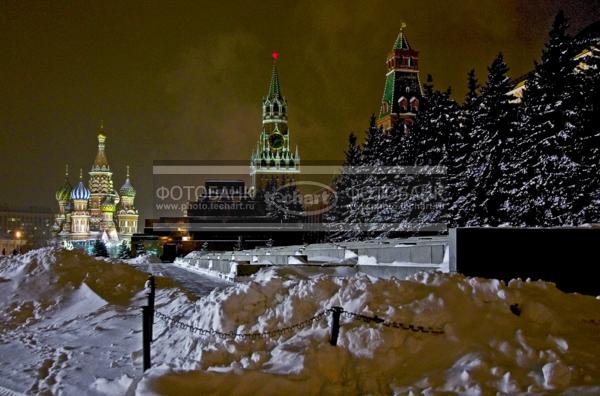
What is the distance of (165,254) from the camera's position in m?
74.5

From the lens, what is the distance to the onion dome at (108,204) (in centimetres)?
15338

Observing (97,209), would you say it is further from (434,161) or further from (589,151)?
(589,151)

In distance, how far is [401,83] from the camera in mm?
118375

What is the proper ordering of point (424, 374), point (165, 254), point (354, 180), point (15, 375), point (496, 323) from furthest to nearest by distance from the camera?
point (165, 254) → point (354, 180) → point (15, 375) → point (496, 323) → point (424, 374)

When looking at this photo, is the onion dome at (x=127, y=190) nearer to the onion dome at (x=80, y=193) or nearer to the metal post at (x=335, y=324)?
the onion dome at (x=80, y=193)

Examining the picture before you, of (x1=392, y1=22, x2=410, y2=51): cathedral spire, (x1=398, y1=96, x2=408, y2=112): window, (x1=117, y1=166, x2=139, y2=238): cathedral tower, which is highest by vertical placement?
(x1=392, y1=22, x2=410, y2=51): cathedral spire

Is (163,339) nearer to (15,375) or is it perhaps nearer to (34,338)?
(15,375)

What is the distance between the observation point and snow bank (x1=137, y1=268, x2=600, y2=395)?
25.4ft

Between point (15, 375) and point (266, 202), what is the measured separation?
4164 inches

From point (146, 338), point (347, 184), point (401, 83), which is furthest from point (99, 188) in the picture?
point (146, 338)

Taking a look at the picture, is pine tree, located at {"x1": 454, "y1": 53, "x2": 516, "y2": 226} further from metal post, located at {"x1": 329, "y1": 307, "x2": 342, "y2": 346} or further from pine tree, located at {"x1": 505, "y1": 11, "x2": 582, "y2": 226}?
metal post, located at {"x1": 329, "y1": 307, "x2": 342, "y2": 346}

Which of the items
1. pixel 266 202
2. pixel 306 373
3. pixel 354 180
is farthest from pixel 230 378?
pixel 266 202

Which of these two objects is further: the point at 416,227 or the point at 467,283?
the point at 416,227

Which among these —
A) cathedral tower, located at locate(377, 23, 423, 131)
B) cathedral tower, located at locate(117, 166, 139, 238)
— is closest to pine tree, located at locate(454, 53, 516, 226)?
cathedral tower, located at locate(377, 23, 423, 131)
